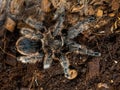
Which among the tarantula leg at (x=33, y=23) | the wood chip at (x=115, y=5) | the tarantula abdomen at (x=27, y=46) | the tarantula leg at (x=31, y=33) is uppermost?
the wood chip at (x=115, y=5)

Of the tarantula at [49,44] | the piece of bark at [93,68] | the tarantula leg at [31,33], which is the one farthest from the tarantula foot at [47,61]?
the piece of bark at [93,68]

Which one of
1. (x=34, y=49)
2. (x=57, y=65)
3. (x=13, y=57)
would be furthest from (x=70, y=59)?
(x=13, y=57)

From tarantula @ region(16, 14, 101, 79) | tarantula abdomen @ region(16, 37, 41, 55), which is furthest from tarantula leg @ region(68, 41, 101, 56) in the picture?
tarantula abdomen @ region(16, 37, 41, 55)

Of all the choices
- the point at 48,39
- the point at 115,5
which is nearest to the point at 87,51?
the point at 48,39

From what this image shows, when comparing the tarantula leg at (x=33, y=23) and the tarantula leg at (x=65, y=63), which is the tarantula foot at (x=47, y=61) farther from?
the tarantula leg at (x=33, y=23)

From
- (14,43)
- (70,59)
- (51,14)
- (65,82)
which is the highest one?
(51,14)

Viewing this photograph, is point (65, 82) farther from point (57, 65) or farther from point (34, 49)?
point (34, 49)

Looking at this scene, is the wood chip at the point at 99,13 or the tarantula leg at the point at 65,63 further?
the wood chip at the point at 99,13

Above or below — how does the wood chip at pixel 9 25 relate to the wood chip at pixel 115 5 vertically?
below
